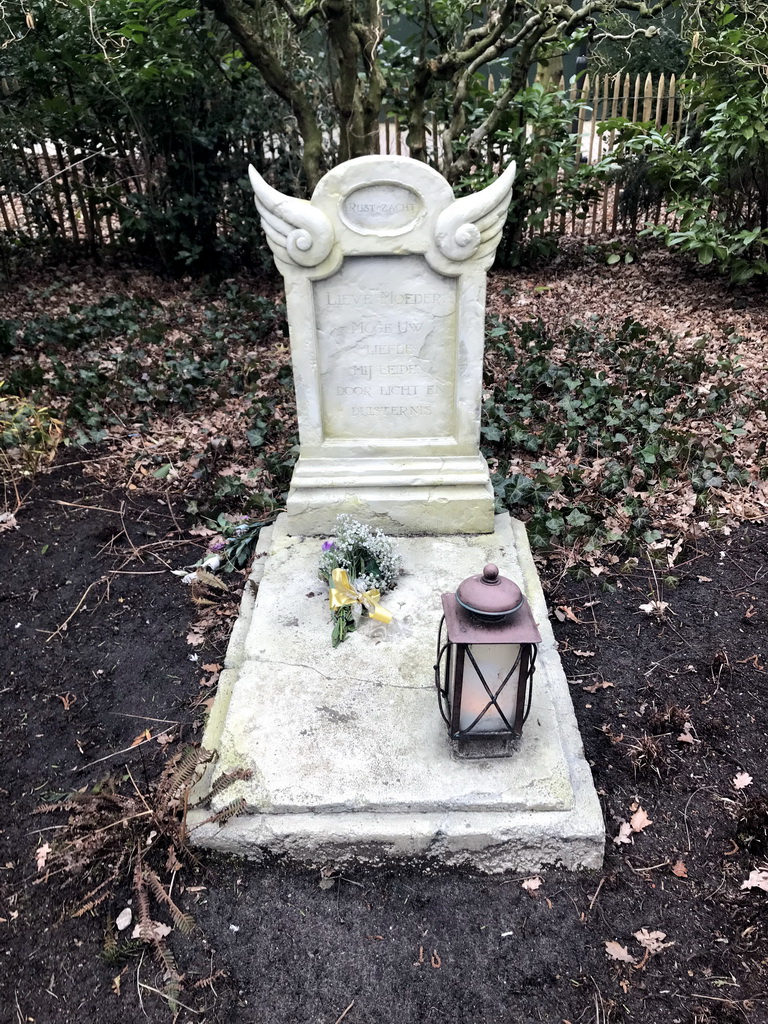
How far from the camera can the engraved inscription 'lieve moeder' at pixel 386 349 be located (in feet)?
10.8

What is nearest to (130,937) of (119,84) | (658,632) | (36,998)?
(36,998)

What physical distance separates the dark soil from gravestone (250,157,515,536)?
959 millimetres

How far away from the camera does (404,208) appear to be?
122 inches

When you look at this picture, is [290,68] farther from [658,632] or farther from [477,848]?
[477,848]

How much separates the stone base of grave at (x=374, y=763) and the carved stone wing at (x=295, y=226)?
1.58 metres

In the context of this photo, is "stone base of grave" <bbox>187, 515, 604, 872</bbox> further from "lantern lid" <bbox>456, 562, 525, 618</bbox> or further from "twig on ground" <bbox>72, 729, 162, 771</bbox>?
"lantern lid" <bbox>456, 562, 525, 618</bbox>

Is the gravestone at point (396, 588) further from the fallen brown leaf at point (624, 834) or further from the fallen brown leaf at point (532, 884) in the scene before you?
the fallen brown leaf at point (624, 834)

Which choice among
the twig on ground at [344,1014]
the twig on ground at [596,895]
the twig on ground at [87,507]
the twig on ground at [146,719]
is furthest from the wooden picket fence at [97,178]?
the twig on ground at [344,1014]

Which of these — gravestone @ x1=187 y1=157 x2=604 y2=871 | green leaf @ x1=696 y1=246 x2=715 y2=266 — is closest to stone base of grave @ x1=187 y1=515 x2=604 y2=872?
gravestone @ x1=187 y1=157 x2=604 y2=871

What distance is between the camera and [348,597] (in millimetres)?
3061

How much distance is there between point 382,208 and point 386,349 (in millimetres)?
643

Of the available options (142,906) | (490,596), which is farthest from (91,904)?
(490,596)

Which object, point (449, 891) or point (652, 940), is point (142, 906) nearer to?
point (449, 891)

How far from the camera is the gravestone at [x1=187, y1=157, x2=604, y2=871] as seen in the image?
233 centimetres
